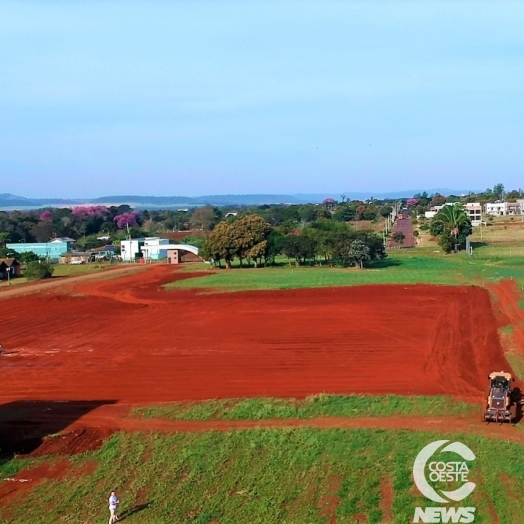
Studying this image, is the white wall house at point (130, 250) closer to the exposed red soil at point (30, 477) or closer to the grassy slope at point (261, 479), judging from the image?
the grassy slope at point (261, 479)

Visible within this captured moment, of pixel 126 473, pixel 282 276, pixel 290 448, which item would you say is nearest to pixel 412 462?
pixel 290 448

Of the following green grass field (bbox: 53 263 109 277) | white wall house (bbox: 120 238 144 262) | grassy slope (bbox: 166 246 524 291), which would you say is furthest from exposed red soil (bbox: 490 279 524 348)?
white wall house (bbox: 120 238 144 262)

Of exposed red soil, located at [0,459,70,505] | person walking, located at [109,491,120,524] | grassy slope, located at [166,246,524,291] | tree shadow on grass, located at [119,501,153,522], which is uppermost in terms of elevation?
person walking, located at [109,491,120,524]

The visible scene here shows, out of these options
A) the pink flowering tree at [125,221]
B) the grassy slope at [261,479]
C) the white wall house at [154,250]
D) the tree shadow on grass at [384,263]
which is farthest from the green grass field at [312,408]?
the pink flowering tree at [125,221]

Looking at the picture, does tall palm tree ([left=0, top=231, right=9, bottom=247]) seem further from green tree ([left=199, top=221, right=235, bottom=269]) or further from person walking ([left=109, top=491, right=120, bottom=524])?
person walking ([left=109, top=491, right=120, bottom=524])

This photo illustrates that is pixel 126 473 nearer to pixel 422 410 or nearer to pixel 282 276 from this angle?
pixel 422 410
